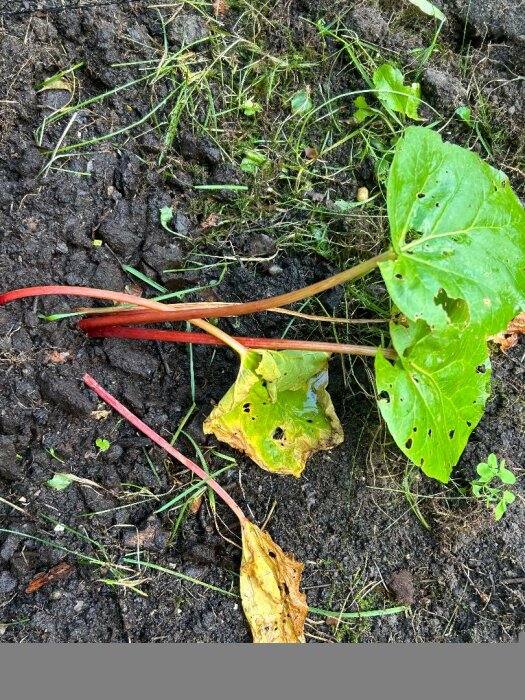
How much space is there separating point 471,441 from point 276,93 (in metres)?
1.42

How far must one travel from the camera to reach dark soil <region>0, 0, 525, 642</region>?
2.18m

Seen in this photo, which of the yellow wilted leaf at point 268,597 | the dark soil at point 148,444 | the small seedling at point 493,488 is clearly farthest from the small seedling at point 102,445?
the small seedling at point 493,488

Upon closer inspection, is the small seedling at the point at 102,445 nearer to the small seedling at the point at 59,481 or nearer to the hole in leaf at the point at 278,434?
the small seedling at the point at 59,481

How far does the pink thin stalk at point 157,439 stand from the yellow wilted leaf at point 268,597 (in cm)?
8

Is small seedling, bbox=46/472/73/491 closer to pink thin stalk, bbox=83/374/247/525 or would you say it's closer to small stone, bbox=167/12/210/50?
pink thin stalk, bbox=83/374/247/525

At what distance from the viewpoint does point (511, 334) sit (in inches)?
101

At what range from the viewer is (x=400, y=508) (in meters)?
2.41

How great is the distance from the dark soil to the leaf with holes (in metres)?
0.30

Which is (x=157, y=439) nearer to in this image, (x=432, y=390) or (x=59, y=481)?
(x=59, y=481)

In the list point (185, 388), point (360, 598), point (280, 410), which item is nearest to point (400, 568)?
point (360, 598)

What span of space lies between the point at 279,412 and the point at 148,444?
43 centimetres

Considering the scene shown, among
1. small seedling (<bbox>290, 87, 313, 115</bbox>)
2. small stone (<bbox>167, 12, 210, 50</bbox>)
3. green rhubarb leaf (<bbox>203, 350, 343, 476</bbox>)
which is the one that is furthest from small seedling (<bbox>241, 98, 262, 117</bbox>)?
green rhubarb leaf (<bbox>203, 350, 343, 476</bbox>)

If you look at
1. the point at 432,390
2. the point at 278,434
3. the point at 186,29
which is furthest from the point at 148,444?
the point at 186,29

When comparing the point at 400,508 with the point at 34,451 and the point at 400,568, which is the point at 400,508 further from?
the point at 34,451
